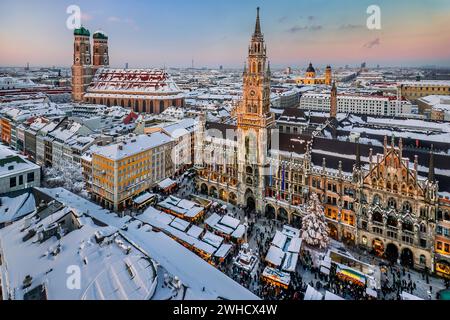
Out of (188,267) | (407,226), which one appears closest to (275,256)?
(188,267)

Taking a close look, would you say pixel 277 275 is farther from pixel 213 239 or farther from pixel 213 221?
pixel 213 221

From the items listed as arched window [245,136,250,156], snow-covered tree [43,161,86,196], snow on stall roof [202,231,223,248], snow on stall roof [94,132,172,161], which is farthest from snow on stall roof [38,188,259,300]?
arched window [245,136,250,156]

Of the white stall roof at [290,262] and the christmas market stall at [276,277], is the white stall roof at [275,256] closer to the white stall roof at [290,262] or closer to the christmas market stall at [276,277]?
the white stall roof at [290,262]

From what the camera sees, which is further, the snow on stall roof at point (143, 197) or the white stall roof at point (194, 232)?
the snow on stall roof at point (143, 197)

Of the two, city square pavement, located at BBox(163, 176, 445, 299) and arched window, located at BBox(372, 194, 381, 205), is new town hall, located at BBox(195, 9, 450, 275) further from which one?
city square pavement, located at BBox(163, 176, 445, 299)

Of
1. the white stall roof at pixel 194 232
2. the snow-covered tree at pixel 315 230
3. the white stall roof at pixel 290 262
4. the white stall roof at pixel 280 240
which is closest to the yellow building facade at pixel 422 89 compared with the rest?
the snow-covered tree at pixel 315 230

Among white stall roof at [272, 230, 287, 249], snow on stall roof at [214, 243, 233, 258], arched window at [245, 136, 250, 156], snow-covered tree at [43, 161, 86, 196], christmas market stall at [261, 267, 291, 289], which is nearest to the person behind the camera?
christmas market stall at [261, 267, 291, 289]
